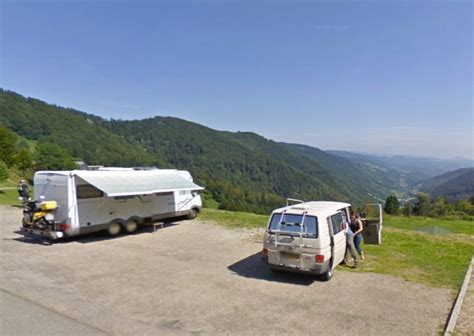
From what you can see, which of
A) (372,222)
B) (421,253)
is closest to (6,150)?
(372,222)

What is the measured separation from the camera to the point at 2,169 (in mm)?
25516

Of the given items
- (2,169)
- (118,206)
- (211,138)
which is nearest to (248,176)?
(211,138)

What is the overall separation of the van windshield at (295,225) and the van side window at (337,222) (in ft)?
2.87

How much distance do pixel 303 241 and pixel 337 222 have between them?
1651mm

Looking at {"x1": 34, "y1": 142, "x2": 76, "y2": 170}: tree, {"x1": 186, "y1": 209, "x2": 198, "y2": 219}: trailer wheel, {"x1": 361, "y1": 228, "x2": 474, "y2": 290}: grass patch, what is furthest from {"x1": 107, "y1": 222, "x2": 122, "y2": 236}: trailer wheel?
{"x1": 34, "y1": 142, "x2": 76, "y2": 170}: tree

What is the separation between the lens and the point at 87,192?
12945mm

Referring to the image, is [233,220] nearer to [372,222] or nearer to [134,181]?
[134,181]

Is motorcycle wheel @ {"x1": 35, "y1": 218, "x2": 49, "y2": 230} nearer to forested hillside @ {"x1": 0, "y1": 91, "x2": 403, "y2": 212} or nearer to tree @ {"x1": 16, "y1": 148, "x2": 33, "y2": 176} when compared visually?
tree @ {"x1": 16, "y1": 148, "x2": 33, "y2": 176}

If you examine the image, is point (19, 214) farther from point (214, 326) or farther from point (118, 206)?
point (214, 326)

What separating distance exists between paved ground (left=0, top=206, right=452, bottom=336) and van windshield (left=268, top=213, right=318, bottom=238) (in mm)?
1291

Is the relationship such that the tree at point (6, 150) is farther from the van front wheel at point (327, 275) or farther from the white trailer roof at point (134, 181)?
the van front wheel at point (327, 275)

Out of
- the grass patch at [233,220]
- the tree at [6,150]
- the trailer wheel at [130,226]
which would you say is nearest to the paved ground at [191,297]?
the trailer wheel at [130,226]

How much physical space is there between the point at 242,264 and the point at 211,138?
178897 mm

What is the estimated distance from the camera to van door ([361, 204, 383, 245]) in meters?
12.5
